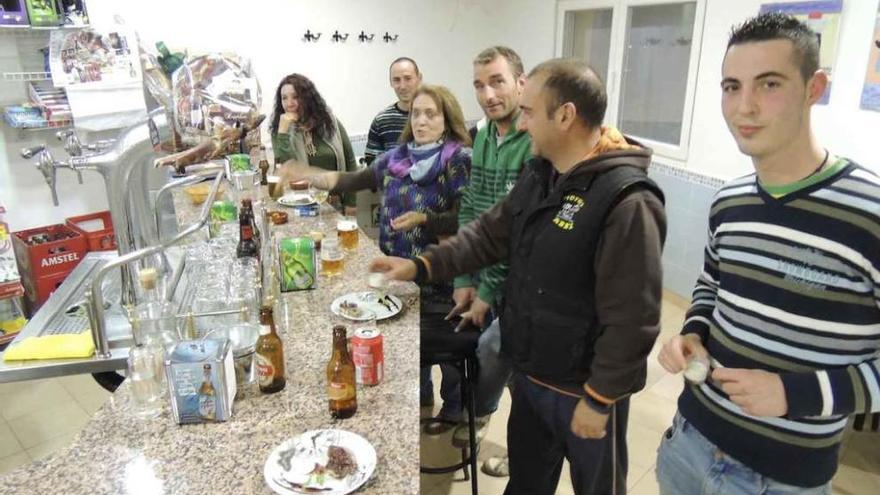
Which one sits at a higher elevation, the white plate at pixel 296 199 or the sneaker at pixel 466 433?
the white plate at pixel 296 199

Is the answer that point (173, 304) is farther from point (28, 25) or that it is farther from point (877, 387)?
point (28, 25)

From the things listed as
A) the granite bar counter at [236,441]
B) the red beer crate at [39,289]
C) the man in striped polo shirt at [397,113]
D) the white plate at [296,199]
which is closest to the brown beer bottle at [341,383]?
the granite bar counter at [236,441]

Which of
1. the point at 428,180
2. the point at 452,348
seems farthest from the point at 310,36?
the point at 452,348

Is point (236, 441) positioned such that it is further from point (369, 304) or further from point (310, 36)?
Answer: point (310, 36)

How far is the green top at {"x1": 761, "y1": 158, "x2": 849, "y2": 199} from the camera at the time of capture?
39.9 inches

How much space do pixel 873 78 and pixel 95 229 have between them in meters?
4.38

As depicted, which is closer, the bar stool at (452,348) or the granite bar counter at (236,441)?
the granite bar counter at (236,441)

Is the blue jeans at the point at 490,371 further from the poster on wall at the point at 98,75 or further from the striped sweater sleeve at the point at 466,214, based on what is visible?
the poster on wall at the point at 98,75

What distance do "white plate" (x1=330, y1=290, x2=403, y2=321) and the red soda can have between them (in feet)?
0.98

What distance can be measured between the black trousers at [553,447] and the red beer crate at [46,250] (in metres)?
3.00

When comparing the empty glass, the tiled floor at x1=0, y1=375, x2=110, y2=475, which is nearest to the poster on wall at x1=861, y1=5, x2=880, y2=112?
the empty glass

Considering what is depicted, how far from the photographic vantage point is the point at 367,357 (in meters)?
1.30

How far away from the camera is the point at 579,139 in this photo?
1.44m

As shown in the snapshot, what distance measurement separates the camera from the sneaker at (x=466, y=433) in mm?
2375
